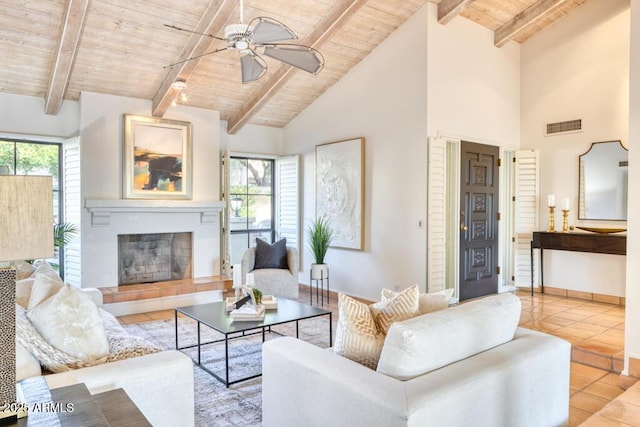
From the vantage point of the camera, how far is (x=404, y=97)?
5477 mm

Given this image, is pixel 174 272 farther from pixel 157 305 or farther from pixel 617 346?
pixel 617 346

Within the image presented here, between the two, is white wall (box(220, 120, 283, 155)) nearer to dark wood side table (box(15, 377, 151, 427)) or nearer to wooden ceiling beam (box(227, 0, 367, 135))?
wooden ceiling beam (box(227, 0, 367, 135))

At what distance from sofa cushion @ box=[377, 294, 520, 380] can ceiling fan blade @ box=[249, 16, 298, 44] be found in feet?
6.83

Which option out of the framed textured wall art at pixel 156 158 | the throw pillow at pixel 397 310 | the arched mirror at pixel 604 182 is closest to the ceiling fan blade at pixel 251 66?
the throw pillow at pixel 397 310

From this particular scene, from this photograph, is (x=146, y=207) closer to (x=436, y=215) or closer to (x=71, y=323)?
(x=436, y=215)

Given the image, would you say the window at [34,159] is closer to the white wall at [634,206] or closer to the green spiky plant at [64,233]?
the green spiky plant at [64,233]

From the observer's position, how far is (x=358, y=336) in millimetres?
2123

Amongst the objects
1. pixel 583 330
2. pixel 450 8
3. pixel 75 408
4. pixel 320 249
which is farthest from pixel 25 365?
pixel 450 8

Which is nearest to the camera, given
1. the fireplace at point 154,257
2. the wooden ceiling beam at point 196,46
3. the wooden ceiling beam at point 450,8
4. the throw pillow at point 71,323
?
the throw pillow at point 71,323

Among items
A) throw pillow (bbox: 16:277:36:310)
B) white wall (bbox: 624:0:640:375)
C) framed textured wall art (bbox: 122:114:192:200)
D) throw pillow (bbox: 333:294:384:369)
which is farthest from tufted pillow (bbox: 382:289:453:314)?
framed textured wall art (bbox: 122:114:192:200)

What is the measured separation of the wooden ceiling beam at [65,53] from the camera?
3.95 m

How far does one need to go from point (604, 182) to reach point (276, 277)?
14.1ft

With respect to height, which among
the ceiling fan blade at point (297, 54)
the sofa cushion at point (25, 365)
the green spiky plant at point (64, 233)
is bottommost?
the sofa cushion at point (25, 365)

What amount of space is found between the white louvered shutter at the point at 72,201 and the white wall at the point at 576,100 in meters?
6.00
